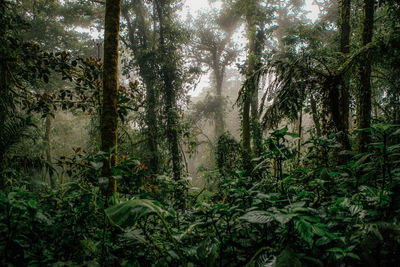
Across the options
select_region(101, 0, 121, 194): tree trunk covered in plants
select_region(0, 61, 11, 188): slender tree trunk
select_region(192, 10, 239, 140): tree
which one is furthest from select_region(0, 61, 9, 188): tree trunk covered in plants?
select_region(192, 10, 239, 140): tree

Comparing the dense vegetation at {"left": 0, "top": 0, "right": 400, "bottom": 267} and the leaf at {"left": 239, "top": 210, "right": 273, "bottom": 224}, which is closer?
the leaf at {"left": 239, "top": 210, "right": 273, "bottom": 224}

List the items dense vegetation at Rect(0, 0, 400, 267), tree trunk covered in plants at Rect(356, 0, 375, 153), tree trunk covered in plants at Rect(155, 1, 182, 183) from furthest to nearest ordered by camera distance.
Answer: tree trunk covered in plants at Rect(155, 1, 182, 183) < tree trunk covered in plants at Rect(356, 0, 375, 153) < dense vegetation at Rect(0, 0, 400, 267)

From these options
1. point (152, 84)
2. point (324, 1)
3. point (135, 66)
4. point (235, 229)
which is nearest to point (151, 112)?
point (152, 84)

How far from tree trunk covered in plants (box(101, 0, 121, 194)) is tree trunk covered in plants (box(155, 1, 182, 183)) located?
533 centimetres

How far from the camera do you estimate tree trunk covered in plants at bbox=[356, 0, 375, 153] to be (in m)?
3.11

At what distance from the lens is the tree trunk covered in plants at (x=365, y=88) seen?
3106 mm

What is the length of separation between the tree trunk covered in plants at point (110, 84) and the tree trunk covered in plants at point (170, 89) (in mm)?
5334

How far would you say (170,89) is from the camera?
27.8ft

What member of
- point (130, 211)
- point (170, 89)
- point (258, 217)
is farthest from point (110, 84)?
point (170, 89)

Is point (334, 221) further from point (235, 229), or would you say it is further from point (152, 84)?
point (152, 84)

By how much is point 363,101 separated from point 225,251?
327 centimetres

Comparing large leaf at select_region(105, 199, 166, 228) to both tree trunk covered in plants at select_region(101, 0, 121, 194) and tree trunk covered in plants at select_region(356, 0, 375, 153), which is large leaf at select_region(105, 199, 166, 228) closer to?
tree trunk covered in plants at select_region(101, 0, 121, 194)

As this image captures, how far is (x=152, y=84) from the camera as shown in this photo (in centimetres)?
866

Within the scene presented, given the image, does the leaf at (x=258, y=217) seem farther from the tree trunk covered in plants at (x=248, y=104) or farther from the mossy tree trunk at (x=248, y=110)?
the mossy tree trunk at (x=248, y=110)
